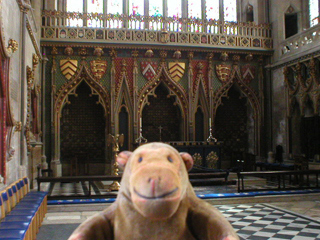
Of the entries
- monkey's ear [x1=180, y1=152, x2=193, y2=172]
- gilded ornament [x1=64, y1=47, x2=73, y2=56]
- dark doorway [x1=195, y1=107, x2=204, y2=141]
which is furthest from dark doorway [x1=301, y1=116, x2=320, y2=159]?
monkey's ear [x1=180, y1=152, x2=193, y2=172]

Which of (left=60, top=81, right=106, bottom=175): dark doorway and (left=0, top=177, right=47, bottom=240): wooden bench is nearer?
(left=0, top=177, right=47, bottom=240): wooden bench

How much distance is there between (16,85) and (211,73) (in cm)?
804

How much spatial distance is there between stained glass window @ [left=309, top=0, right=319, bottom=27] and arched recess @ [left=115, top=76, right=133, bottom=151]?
24.4ft

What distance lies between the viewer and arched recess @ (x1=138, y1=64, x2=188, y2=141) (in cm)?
1293

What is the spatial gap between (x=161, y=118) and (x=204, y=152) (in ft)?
9.71

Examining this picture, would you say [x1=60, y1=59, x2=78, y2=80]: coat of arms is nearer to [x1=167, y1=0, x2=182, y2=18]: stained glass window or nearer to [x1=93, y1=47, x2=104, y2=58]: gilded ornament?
[x1=93, y1=47, x2=104, y2=58]: gilded ornament

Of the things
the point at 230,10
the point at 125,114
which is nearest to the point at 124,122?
the point at 125,114

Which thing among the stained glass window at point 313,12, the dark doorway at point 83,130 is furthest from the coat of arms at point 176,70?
the stained glass window at point 313,12

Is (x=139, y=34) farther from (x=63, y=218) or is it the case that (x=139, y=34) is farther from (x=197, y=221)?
(x=197, y=221)

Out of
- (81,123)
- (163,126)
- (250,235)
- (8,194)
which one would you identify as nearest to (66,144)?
(81,123)

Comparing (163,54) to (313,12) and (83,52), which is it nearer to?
(83,52)

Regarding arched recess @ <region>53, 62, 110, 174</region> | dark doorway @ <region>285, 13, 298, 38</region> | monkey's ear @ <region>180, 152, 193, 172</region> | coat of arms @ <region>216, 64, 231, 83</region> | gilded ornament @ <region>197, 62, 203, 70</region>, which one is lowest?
monkey's ear @ <region>180, 152, 193, 172</region>

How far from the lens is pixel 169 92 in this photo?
43.5ft

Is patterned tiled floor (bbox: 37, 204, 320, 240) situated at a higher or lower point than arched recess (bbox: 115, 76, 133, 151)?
lower
